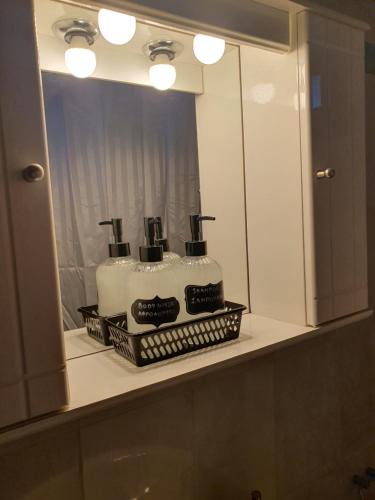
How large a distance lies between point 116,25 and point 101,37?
0.10m

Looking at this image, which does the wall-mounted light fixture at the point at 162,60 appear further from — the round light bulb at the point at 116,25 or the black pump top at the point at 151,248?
the black pump top at the point at 151,248

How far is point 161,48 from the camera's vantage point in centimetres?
81

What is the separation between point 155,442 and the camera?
0.74m

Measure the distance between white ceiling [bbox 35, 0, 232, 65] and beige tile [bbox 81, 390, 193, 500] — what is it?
65cm

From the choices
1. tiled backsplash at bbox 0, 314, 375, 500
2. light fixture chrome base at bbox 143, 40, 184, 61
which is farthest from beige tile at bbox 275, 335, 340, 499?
light fixture chrome base at bbox 143, 40, 184, 61

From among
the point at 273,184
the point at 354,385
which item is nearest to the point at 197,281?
the point at 273,184

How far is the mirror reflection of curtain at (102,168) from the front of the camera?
758 millimetres

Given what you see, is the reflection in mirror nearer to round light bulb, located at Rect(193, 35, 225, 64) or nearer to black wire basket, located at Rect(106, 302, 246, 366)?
round light bulb, located at Rect(193, 35, 225, 64)

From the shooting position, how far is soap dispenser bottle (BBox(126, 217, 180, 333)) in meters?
0.67

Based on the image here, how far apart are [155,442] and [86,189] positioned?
0.47m

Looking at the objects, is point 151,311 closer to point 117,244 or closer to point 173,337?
point 173,337

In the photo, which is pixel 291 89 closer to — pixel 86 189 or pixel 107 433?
pixel 86 189

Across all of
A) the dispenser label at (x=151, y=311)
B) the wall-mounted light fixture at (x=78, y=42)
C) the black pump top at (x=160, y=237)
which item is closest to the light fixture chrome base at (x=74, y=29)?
the wall-mounted light fixture at (x=78, y=42)

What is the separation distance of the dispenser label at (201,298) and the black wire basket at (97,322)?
0.40 ft
